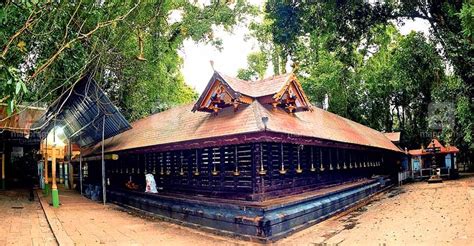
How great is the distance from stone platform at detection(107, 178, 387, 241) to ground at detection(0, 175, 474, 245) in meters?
0.34

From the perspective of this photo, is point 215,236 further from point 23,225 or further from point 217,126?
point 23,225

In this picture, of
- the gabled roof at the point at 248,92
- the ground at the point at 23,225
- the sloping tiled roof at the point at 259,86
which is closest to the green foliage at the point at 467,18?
the gabled roof at the point at 248,92

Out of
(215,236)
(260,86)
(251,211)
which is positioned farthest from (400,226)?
(260,86)

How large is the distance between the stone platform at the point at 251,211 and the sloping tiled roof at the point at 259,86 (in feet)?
12.4

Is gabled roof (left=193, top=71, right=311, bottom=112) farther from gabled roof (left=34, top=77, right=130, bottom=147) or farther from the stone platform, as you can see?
gabled roof (left=34, top=77, right=130, bottom=147)

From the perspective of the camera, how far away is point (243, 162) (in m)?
11.3

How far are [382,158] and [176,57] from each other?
17410 mm

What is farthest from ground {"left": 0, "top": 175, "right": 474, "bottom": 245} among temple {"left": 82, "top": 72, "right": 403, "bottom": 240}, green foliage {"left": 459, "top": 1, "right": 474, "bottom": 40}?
green foliage {"left": 459, "top": 1, "right": 474, "bottom": 40}

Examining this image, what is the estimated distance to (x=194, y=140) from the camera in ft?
39.8

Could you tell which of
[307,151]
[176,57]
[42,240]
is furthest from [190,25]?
[42,240]

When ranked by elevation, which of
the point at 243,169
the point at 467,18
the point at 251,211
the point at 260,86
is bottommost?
the point at 251,211

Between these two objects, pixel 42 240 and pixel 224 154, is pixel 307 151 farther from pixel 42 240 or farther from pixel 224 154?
pixel 42 240

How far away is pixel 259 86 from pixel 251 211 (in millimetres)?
5166

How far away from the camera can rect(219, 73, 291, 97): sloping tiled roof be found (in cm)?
1238
